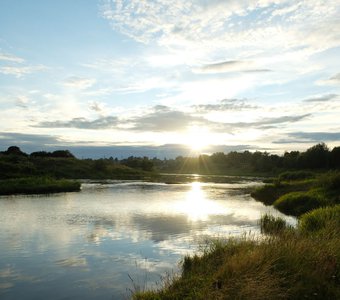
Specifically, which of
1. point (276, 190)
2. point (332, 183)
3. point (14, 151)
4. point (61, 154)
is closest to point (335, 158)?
point (276, 190)

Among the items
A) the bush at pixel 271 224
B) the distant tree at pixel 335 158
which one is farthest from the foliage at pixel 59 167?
the bush at pixel 271 224

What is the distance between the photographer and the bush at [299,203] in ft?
115

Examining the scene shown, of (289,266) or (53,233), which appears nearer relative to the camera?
(289,266)

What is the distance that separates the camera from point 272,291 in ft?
34.8

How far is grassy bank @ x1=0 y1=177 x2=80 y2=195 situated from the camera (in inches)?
2135

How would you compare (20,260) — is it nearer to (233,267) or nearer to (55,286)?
(55,286)

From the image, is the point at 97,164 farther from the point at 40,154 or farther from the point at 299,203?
the point at 299,203

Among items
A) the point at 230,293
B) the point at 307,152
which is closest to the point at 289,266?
the point at 230,293

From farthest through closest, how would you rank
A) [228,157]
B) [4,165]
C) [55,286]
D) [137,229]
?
[228,157] → [4,165] → [137,229] → [55,286]

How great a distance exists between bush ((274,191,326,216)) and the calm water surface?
5.63 ft

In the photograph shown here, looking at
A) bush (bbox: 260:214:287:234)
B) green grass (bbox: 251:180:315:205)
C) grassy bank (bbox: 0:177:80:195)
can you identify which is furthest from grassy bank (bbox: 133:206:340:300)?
grassy bank (bbox: 0:177:80:195)

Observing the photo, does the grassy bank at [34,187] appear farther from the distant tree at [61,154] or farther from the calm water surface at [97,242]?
the distant tree at [61,154]

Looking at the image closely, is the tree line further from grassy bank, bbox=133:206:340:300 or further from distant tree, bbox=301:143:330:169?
grassy bank, bbox=133:206:340:300

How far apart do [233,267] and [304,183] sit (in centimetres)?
4097
